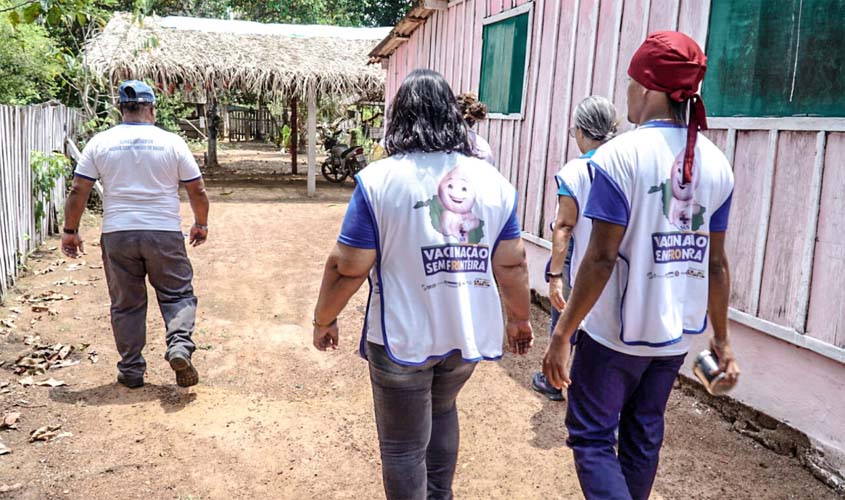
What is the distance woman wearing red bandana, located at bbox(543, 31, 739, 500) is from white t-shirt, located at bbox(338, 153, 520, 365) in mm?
310

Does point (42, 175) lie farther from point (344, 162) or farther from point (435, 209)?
point (344, 162)

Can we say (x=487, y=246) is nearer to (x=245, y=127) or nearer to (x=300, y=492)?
(x=300, y=492)

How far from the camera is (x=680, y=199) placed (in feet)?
6.97

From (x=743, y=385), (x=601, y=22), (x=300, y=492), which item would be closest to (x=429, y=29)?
(x=601, y=22)

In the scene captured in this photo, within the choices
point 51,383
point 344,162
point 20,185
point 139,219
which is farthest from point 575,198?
point 344,162

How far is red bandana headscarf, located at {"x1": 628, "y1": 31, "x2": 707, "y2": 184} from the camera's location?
2.10 meters

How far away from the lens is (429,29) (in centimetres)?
944

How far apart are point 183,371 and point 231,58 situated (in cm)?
1068

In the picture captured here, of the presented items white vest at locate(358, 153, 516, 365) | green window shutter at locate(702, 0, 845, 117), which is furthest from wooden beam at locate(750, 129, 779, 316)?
white vest at locate(358, 153, 516, 365)

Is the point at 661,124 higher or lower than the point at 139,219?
higher

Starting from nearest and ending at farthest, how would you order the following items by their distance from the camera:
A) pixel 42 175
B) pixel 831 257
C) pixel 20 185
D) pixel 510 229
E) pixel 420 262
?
1. pixel 420 262
2. pixel 510 229
3. pixel 831 257
4. pixel 20 185
5. pixel 42 175

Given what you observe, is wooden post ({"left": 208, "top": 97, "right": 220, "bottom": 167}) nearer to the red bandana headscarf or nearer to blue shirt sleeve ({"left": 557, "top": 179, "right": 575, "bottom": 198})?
blue shirt sleeve ({"left": 557, "top": 179, "right": 575, "bottom": 198})

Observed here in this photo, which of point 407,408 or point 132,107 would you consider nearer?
point 407,408

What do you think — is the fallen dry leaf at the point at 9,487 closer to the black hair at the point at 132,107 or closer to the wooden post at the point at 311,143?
the black hair at the point at 132,107
